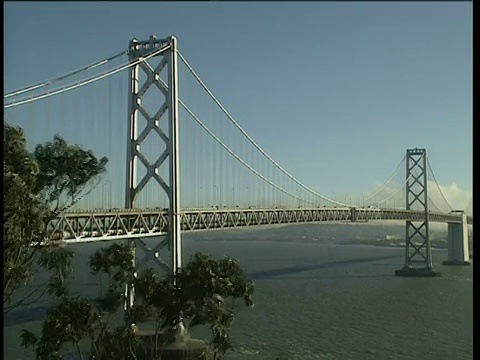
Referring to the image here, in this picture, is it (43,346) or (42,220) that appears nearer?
(42,220)

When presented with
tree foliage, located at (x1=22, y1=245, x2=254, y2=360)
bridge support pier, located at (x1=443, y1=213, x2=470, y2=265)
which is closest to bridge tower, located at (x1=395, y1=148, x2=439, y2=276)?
bridge support pier, located at (x1=443, y1=213, x2=470, y2=265)

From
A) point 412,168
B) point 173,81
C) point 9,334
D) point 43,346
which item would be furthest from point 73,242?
point 412,168

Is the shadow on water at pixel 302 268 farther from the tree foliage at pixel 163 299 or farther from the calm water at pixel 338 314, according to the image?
the tree foliage at pixel 163 299

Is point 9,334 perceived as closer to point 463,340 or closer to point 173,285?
point 173,285

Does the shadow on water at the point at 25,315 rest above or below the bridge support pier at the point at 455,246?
below

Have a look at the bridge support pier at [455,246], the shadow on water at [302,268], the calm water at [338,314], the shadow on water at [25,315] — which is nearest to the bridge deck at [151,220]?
the calm water at [338,314]

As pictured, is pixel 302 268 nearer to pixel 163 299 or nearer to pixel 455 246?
pixel 455 246

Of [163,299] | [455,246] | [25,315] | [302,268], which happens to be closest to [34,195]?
[163,299]
